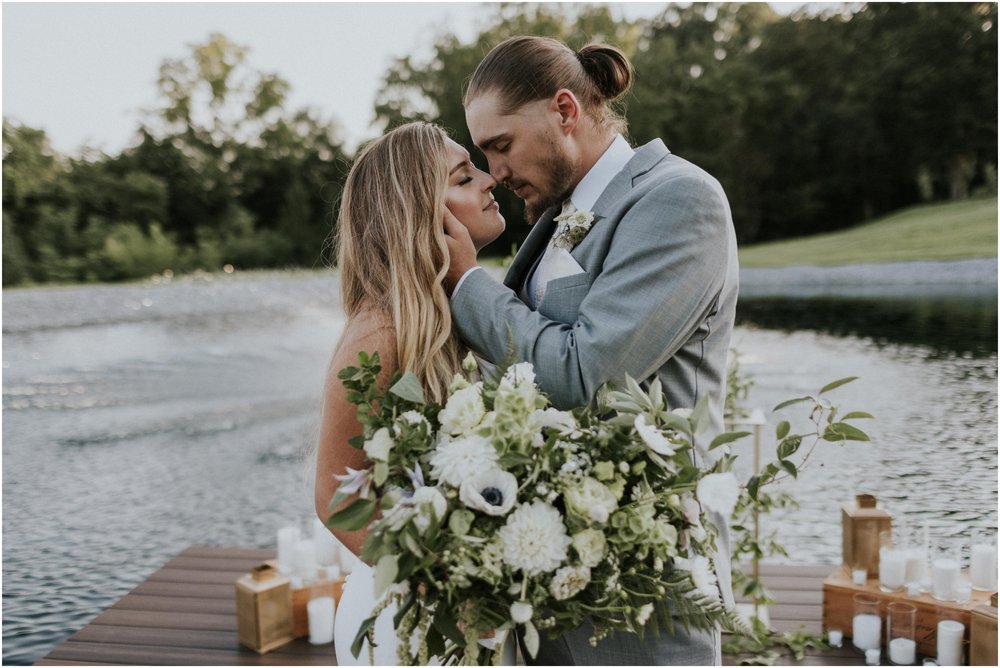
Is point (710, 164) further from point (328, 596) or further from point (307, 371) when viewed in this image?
point (328, 596)

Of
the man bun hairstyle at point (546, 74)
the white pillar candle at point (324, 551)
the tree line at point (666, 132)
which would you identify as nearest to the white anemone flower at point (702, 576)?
the man bun hairstyle at point (546, 74)

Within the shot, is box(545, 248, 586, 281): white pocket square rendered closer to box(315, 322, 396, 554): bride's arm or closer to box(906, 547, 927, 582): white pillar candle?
box(315, 322, 396, 554): bride's arm

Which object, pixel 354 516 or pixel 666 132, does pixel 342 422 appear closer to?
pixel 354 516

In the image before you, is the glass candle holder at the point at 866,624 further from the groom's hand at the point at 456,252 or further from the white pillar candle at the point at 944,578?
the groom's hand at the point at 456,252

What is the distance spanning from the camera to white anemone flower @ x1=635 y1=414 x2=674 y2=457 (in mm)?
1097

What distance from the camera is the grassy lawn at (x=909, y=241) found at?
1616 centimetres

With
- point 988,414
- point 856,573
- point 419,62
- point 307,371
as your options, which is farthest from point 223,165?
point 856,573

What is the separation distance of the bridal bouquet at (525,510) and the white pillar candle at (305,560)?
8.29ft

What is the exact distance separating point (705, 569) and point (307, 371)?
11.1 meters

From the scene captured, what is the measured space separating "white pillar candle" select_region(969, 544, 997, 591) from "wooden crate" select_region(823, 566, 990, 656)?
0.04m

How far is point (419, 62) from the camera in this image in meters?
28.4

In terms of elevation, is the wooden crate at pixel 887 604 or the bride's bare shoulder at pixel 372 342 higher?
the bride's bare shoulder at pixel 372 342

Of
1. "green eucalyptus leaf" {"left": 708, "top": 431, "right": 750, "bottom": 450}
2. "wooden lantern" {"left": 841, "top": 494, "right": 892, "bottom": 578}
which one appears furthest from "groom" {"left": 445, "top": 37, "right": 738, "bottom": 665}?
"wooden lantern" {"left": 841, "top": 494, "right": 892, "bottom": 578}

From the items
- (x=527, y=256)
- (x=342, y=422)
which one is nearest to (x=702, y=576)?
(x=342, y=422)
